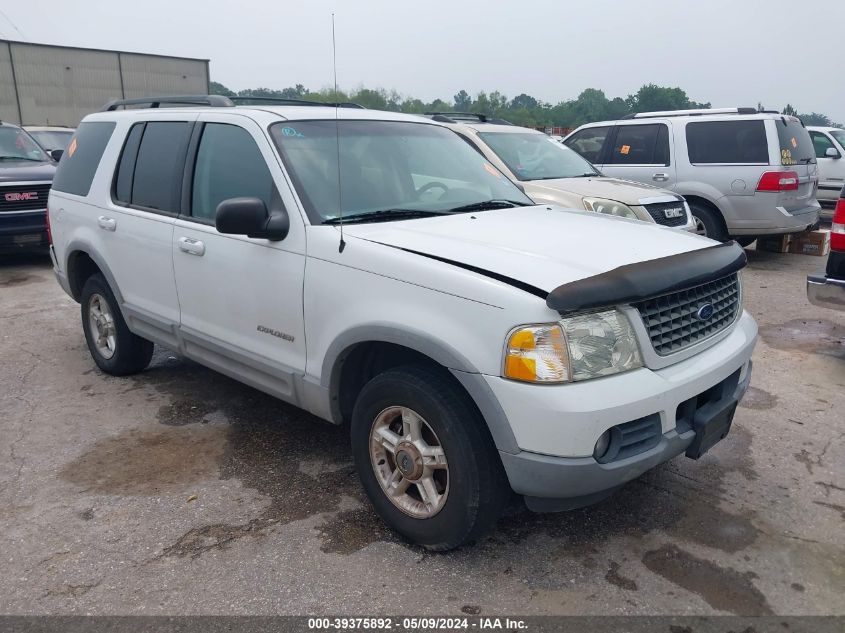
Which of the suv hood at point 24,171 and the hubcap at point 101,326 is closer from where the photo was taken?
the hubcap at point 101,326

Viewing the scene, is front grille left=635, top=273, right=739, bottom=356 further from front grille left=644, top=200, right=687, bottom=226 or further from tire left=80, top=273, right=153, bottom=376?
front grille left=644, top=200, right=687, bottom=226

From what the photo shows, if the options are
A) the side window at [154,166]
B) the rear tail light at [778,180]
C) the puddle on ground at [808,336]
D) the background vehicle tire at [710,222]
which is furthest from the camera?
the background vehicle tire at [710,222]

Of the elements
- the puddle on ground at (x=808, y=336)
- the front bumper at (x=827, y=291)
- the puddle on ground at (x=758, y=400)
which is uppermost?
the front bumper at (x=827, y=291)

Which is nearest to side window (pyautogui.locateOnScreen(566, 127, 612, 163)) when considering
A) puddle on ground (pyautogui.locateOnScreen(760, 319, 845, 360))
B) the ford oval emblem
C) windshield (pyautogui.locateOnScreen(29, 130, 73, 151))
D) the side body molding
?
puddle on ground (pyautogui.locateOnScreen(760, 319, 845, 360))

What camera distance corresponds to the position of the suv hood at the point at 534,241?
9.05 ft

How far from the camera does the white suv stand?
28.9 feet

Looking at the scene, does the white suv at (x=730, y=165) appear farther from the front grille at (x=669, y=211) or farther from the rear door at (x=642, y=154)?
the front grille at (x=669, y=211)

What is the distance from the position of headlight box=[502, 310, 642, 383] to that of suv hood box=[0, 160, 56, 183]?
8564 millimetres

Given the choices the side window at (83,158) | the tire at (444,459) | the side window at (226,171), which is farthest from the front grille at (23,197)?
the tire at (444,459)

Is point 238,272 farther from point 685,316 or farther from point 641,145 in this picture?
point 641,145

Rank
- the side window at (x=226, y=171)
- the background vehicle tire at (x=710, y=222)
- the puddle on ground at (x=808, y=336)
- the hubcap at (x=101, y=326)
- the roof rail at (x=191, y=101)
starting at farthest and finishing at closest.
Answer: the background vehicle tire at (x=710, y=222), the puddle on ground at (x=808, y=336), the hubcap at (x=101, y=326), the roof rail at (x=191, y=101), the side window at (x=226, y=171)

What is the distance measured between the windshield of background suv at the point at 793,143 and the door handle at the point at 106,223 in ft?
25.4

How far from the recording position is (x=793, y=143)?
8.98 m

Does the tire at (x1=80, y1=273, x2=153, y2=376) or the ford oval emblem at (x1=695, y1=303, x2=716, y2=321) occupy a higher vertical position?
the ford oval emblem at (x1=695, y1=303, x2=716, y2=321)
